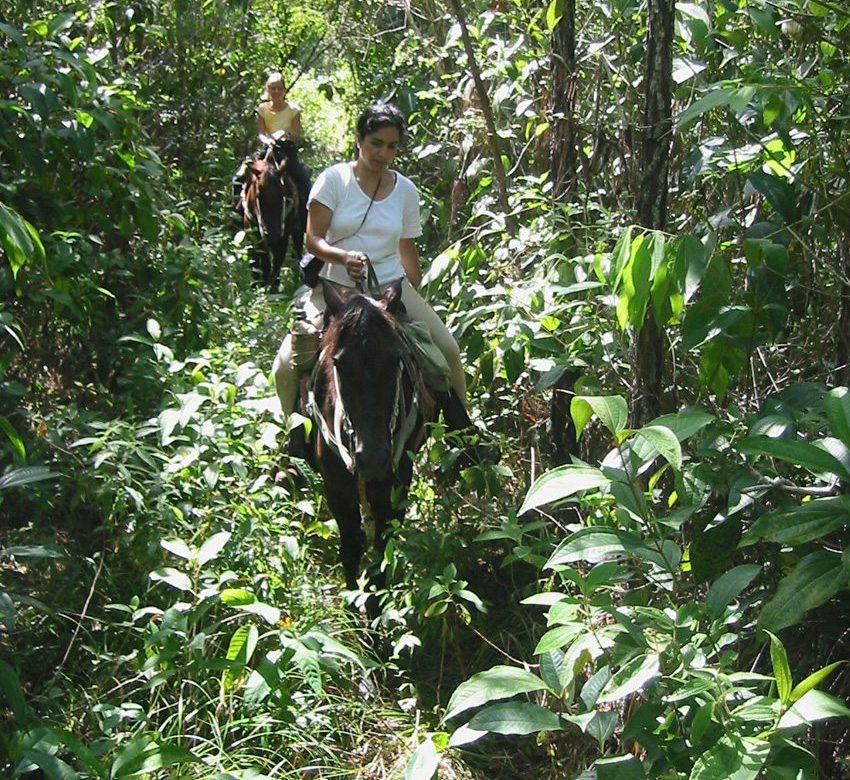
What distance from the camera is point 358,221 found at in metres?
5.70

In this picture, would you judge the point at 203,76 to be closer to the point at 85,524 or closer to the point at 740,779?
the point at 85,524

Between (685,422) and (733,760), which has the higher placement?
(685,422)

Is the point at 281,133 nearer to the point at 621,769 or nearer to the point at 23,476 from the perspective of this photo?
the point at 23,476

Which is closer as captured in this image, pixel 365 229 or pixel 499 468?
pixel 499 468

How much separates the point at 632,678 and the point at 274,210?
9.70 m

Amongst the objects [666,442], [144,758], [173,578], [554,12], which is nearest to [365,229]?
[554,12]

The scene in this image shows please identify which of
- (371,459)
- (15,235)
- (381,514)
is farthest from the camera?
(381,514)

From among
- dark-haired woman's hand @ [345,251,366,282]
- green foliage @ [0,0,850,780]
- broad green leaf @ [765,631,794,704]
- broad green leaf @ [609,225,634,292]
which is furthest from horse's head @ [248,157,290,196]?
broad green leaf @ [765,631,794,704]

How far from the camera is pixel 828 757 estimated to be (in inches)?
128

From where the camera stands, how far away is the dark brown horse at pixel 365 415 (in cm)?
478

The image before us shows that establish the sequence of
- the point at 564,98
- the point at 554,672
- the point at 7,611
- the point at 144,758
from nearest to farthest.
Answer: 1. the point at 554,672
2. the point at 144,758
3. the point at 7,611
4. the point at 564,98

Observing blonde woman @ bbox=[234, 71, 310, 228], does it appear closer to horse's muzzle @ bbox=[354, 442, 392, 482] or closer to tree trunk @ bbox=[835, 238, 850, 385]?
horse's muzzle @ bbox=[354, 442, 392, 482]

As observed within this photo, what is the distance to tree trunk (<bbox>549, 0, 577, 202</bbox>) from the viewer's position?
5.54 m

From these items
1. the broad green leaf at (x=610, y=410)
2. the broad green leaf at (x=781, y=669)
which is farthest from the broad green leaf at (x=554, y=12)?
the broad green leaf at (x=781, y=669)
